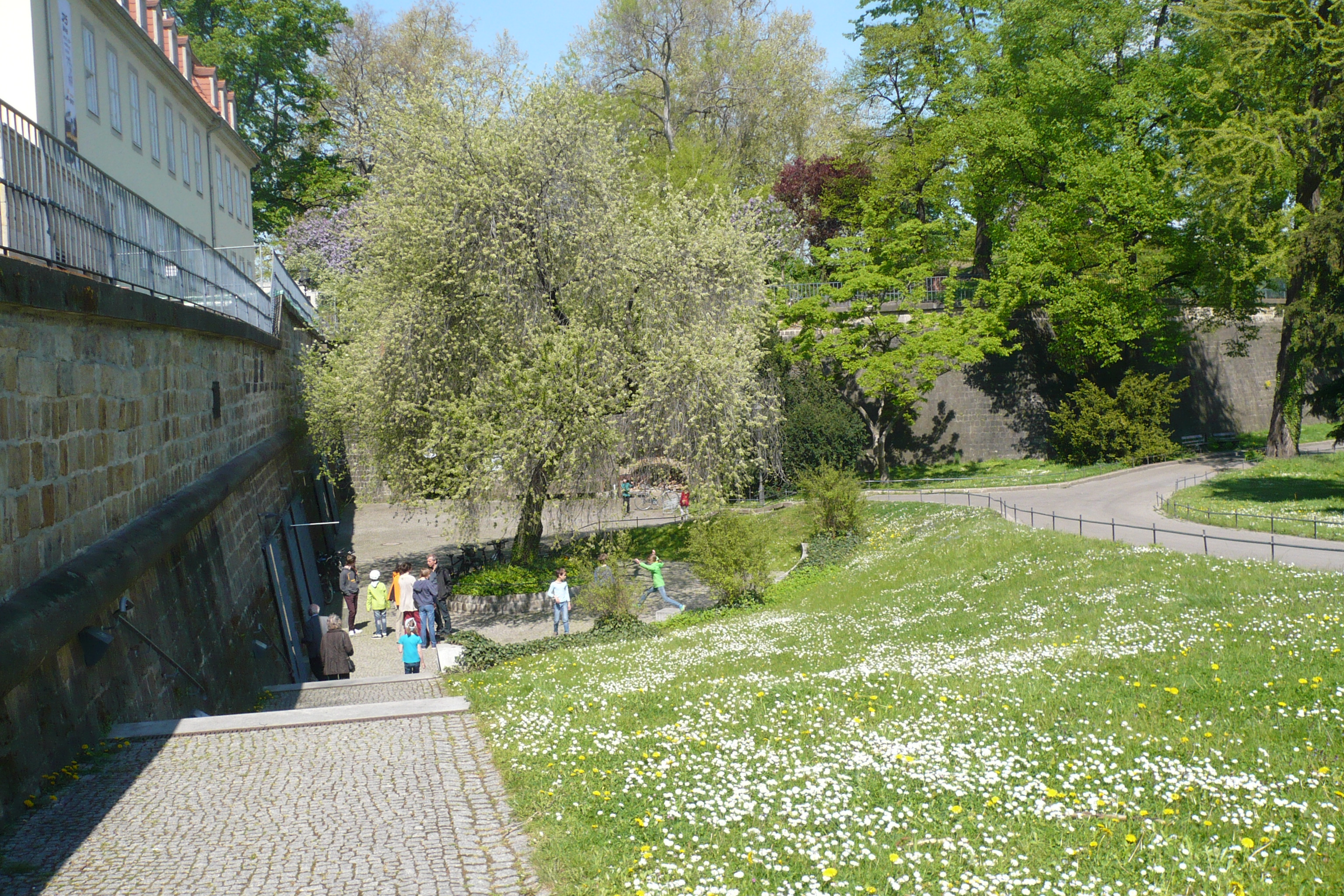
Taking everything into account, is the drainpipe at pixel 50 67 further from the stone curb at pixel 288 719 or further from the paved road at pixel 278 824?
the paved road at pixel 278 824

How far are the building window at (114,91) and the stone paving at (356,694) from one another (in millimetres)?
16564

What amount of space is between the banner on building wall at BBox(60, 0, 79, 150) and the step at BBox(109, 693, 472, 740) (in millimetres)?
15912

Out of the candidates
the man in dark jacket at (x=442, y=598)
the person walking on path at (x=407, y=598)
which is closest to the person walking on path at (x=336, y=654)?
the person walking on path at (x=407, y=598)

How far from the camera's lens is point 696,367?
19328 mm

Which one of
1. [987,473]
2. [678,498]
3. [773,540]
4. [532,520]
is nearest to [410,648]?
[532,520]

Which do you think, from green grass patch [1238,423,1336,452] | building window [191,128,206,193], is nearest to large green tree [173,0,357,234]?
building window [191,128,206,193]

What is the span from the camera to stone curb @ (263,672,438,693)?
486 inches

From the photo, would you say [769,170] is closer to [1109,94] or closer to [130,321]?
[1109,94]

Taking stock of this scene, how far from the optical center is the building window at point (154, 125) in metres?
25.4

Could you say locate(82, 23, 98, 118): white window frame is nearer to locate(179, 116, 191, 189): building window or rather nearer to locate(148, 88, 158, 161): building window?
locate(148, 88, 158, 161): building window

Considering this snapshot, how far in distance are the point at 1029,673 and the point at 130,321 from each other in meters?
9.09

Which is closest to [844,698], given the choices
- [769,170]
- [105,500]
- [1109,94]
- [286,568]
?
[105,500]

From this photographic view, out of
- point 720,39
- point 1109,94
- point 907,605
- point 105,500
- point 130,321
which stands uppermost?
point 720,39

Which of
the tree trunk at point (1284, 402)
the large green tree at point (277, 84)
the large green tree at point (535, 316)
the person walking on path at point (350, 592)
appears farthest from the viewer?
the large green tree at point (277, 84)
